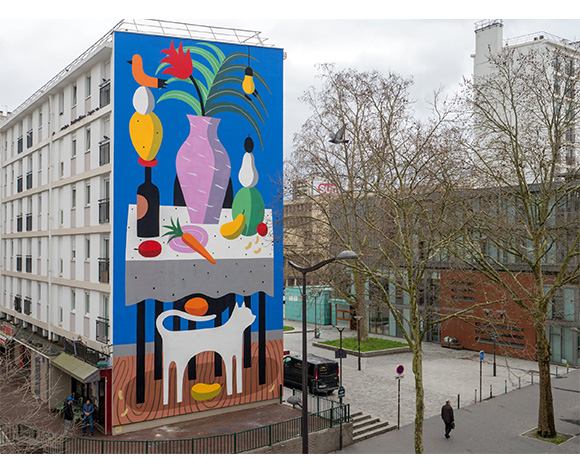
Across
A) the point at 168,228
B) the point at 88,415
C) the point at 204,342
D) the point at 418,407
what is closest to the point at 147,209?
the point at 168,228

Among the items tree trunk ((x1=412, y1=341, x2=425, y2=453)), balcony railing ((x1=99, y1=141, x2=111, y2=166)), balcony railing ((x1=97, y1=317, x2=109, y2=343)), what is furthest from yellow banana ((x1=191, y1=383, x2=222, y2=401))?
balcony railing ((x1=99, y1=141, x2=111, y2=166))

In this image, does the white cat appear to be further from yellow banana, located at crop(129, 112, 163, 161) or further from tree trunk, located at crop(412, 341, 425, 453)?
tree trunk, located at crop(412, 341, 425, 453)

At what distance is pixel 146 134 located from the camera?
19453 mm

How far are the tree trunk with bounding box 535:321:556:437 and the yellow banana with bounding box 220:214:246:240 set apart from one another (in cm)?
1133

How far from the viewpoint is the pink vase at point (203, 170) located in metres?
20.2

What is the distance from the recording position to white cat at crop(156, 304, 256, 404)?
19.6 meters

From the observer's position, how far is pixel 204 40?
20.4 m

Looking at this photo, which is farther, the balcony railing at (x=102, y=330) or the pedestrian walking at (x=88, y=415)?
the balcony railing at (x=102, y=330)

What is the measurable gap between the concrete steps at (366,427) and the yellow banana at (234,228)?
328 inches

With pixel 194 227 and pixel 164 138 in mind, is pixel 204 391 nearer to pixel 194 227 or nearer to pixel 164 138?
pixel 194 227

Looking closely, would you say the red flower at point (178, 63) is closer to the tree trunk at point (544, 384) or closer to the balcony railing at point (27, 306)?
the tree trunk at point (544, 384)

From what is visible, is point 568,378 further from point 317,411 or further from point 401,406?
point 317,411

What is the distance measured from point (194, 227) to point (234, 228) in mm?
1752

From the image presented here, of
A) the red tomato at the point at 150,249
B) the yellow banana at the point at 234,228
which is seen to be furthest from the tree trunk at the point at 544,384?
the red tomato at the point at 150,249
